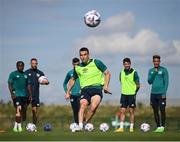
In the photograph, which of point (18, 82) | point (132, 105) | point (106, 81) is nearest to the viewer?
point (106, 81)

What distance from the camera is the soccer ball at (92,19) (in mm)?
17219

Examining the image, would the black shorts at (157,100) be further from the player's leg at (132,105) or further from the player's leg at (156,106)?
the player's leg at (132,105)

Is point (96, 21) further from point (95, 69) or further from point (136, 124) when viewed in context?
point (136, 124)

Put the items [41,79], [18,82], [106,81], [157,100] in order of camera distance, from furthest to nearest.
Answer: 1. [41,79]
2. [18,82]
3. [157,100]
4. [106,81]

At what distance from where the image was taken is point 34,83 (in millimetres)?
18672

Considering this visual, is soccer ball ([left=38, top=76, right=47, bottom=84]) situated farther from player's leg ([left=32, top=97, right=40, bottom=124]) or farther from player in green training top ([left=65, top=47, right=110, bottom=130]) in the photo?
player in green training top ([left=65, top=47, right=110, bottom=130])

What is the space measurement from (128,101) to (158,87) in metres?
1.00

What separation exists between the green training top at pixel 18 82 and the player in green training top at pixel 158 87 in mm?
3958

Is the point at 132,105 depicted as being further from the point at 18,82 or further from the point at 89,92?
the point at 18,82

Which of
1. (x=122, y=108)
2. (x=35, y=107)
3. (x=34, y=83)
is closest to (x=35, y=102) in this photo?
(x=35, y=107)

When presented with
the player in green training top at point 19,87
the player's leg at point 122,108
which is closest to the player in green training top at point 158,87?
the player's leg at point 122,108

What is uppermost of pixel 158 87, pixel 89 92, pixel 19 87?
pixel 19 87

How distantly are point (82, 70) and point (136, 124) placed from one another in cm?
413

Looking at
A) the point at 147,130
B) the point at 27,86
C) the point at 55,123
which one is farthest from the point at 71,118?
the point at 147,130
